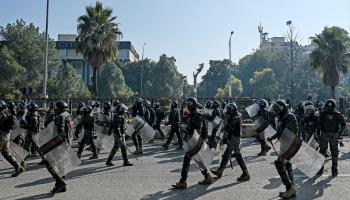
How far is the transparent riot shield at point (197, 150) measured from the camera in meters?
8.82

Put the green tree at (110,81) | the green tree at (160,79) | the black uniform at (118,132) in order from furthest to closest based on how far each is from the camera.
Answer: the green tree at (160,79), the green tree at (110,81), the black uniform at (118,132)

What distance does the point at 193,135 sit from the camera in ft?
29.3

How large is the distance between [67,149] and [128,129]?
588cm

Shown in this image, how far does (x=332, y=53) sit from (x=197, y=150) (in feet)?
91.5

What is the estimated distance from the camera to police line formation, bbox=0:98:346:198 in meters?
8.30

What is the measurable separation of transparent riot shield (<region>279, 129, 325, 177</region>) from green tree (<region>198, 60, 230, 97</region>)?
85.9 meters

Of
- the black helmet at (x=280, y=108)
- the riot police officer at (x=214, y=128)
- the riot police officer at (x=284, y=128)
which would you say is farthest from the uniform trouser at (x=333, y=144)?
the riot police officer at (x=214, y=128)

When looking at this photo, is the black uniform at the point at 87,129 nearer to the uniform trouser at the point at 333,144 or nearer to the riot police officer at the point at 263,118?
the riot police officer at the point at 263,118

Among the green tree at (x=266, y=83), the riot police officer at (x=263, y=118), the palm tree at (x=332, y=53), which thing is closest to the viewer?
the riot police officer at (x=263, y=118)

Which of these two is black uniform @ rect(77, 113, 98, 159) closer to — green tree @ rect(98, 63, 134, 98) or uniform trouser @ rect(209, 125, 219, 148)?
uniform trouser @ rect(209, 125, 219, 148)

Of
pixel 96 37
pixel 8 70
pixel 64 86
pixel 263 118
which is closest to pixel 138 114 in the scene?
pixel 263 118

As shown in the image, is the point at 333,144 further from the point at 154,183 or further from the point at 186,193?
the point at 154,183

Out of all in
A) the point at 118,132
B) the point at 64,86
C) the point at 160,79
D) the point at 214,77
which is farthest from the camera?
the point at 214,77

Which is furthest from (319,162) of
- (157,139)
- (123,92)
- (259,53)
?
(259,53)
